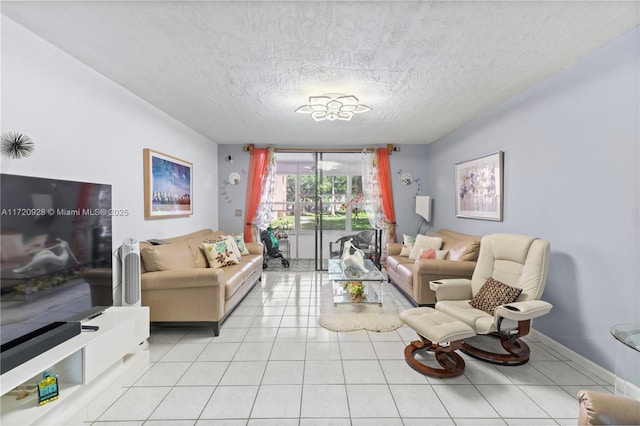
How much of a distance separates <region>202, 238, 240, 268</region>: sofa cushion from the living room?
2.20 feet

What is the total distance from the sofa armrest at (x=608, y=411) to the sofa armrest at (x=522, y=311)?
0.98 m

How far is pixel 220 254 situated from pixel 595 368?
3.97m

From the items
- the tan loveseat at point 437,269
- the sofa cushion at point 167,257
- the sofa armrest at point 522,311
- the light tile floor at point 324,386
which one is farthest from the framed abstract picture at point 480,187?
the sofa cushion at point 167,257

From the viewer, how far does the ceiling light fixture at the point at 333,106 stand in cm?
300

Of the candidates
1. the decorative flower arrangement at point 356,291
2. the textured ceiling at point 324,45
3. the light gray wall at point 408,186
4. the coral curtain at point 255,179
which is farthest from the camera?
the light gray wall at point 408,186

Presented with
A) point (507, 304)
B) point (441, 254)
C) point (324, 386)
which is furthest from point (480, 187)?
point (324, 386)

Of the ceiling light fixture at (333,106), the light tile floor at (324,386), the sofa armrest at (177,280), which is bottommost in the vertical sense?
the light tile floor at (324,386)

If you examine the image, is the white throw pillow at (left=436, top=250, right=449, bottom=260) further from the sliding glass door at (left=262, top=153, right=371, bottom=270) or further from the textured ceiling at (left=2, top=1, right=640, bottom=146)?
the sliding glass door at (left=262, top=153, right=371, bottom=270)

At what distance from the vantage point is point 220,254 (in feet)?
12.9

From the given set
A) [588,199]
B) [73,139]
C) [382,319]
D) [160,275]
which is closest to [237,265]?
[160,275]

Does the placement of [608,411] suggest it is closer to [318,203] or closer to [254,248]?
[254,248]

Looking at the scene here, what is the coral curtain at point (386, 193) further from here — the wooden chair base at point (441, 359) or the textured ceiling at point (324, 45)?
the wooden chair base at point (441, 359)

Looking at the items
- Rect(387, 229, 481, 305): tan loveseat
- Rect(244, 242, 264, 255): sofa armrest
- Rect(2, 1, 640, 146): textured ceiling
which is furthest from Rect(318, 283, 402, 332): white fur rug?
Rect(2, 1, 640, 146): textured ceiling

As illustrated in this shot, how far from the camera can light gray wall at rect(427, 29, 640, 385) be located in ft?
6.56
